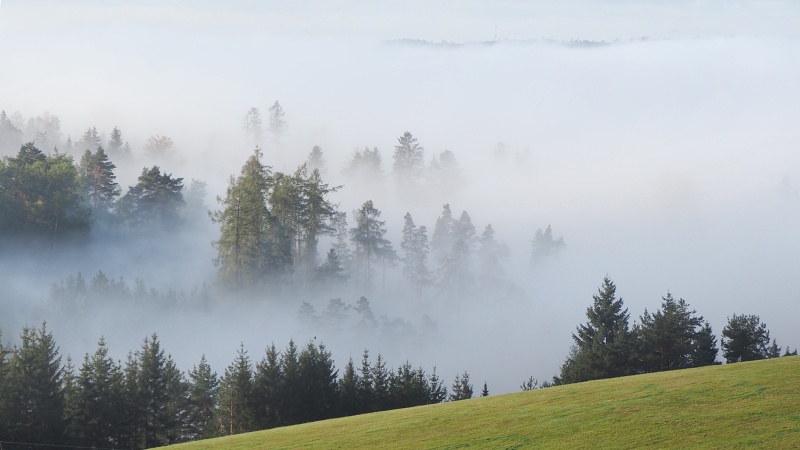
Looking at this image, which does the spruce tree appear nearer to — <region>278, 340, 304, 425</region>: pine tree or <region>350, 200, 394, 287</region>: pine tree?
<region>278, 340, 304, 425</region>: pine tree

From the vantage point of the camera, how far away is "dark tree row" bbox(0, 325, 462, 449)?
55.9 m

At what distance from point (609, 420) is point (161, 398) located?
1425 inches

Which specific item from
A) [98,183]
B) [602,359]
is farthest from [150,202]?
[602,359]

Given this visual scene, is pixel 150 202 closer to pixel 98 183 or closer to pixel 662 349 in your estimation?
pixel 98 183

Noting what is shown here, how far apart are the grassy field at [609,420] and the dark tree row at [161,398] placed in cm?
1760

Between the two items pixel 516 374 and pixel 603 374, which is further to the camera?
pixel 516 374

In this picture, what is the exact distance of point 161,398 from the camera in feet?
197

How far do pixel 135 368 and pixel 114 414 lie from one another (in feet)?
14.4

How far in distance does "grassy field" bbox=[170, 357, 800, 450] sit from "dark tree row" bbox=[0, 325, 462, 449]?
17599 millimetres

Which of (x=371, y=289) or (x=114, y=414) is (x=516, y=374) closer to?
(x=371, y=289)

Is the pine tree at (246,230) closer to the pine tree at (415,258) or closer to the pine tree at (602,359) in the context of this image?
the pine tree at (415,258)

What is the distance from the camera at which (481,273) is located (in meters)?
168

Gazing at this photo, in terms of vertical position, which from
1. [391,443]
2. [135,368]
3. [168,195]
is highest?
[168,195]

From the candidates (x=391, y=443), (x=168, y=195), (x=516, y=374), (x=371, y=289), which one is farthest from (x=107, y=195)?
(x=391, y=443)
